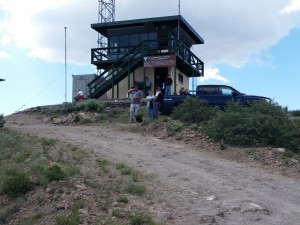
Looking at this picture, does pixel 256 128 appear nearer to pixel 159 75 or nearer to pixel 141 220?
pixel 141 220

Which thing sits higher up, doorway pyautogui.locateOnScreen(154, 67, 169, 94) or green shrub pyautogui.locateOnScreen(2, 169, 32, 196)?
doorway pyautogui.locateOnScreen(154, 67, 169, 94)

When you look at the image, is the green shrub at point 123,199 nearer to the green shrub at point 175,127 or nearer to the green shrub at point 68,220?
the green shrub at point 68,220

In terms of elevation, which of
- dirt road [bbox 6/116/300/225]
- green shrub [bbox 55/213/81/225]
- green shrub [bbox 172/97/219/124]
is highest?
green shrub [bbox 172/97/219/124]

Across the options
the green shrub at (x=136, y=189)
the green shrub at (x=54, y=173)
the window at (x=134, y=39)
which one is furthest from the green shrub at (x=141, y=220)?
the window at (x=134, y=39)

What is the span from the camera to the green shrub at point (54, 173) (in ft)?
29.9

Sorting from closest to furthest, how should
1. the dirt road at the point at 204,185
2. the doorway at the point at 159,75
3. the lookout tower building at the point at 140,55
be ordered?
the dirt road at the point at 204,185, the lookout tower building at the point at 140,55, the doorway at the point at 159,75

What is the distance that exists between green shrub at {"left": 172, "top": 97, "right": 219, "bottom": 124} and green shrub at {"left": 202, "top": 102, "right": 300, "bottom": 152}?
4.94ft

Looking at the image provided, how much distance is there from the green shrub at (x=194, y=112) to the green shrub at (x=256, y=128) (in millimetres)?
1505

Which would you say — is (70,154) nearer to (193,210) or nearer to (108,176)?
(108,176)

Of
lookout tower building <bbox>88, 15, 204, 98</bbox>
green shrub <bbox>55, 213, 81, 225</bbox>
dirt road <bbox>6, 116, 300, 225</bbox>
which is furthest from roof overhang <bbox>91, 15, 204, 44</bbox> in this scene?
green shrub <bbox>55, 213, 81, 225</bbox>

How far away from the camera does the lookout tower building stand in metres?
30.1

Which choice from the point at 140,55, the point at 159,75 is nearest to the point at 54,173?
the point at 140,55

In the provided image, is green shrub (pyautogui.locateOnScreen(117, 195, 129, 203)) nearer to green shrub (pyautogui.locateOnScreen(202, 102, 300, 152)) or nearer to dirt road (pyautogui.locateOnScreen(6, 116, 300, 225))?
dirt road (pyautogui.locateOnScreen(6, 116, 300, 225))

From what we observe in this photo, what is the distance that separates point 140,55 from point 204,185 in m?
21.6
